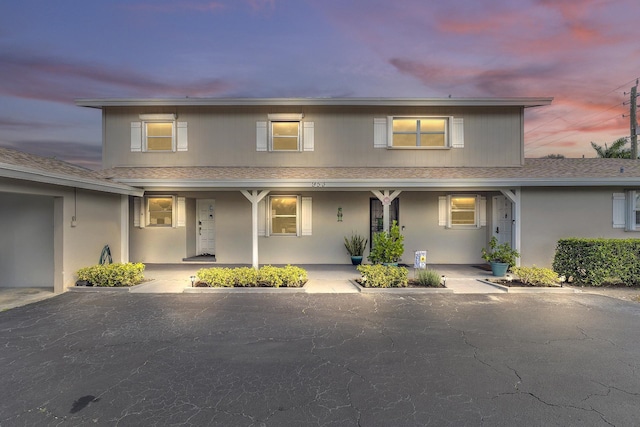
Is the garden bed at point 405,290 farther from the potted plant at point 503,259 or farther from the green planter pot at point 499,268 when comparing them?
the green planter pot at point 499,268

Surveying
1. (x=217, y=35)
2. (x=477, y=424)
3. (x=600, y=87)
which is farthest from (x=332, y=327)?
(x=600, y=87)

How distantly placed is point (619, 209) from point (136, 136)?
15460 millimetres

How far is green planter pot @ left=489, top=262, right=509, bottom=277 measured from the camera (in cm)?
870

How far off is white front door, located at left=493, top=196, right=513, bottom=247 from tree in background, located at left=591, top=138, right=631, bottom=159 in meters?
20.4

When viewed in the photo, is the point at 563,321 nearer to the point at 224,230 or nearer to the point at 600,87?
the point at 224,230

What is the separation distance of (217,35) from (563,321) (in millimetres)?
13769

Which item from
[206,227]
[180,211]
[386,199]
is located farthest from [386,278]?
[180,211]

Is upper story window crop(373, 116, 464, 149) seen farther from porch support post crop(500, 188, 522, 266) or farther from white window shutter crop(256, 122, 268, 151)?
white window shutter crop(256, 122, 268, 151)

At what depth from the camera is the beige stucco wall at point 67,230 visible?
712cm

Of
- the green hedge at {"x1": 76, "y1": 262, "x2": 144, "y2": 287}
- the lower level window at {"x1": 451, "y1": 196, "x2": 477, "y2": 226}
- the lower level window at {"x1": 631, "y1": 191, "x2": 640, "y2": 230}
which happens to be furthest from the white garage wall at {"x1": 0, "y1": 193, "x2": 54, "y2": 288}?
the lower level window at {"x1": 631, "y1": 191, "x2": 640, "y2": 230}

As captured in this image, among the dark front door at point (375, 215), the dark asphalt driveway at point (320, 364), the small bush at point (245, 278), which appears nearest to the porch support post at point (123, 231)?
the dark asphalt driveway at point (320, 364)

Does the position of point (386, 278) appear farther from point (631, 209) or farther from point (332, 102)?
point (631, 209)

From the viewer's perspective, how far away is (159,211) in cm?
1119

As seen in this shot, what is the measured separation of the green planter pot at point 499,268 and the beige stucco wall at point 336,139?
3780 millimetres
